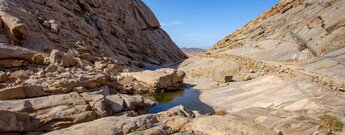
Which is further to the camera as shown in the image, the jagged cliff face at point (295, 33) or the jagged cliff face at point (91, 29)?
the jagged cliff face at point (295, 33)

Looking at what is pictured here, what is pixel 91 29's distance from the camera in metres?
44.8

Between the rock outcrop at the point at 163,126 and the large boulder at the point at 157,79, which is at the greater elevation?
the large boulder at the point at 157,79

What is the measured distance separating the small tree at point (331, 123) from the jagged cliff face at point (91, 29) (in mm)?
23243

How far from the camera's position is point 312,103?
56.0ft

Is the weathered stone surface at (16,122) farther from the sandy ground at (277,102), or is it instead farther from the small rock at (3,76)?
the small rock at (3,76)

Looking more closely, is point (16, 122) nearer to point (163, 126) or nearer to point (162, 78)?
point (163, 126)

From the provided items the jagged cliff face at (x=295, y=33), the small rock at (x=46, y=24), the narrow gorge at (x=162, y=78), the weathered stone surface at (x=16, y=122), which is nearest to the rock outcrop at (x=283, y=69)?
the jagged cliff face at (x=295, y=33)

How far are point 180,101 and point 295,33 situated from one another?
63.8ft

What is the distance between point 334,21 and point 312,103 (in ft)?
63.6

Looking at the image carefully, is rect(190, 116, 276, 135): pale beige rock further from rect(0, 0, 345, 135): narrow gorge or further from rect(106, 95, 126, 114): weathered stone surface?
rect(106, 95, 126, 114): weathered stone surface

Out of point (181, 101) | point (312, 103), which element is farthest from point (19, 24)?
point (312, 103)

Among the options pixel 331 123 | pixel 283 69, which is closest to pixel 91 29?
pixel 283 69

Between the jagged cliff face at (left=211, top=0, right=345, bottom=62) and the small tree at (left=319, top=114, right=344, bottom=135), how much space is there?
16.9 meters

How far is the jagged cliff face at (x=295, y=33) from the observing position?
1241 inches
